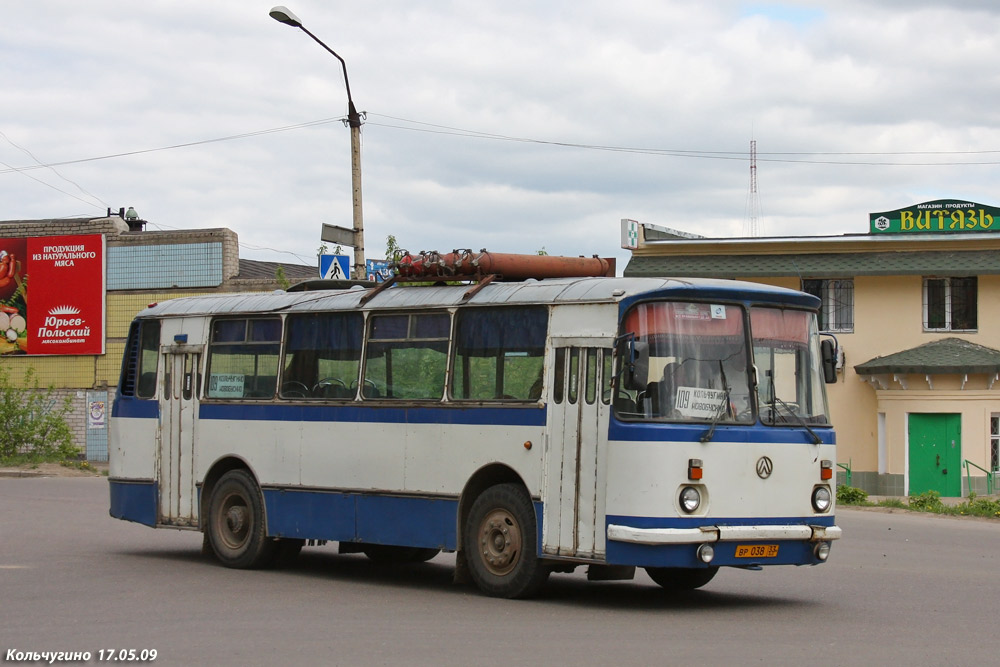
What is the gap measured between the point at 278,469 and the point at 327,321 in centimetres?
A: 167

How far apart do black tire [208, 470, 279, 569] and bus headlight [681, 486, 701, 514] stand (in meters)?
5.51

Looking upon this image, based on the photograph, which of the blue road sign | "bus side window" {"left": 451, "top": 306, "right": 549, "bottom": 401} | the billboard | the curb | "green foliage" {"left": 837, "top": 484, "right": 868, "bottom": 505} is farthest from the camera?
the billboard

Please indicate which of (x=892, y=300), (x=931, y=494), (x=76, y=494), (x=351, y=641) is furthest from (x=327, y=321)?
(x=892, y=300)

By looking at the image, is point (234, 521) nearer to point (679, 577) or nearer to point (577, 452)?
point (679, 577)

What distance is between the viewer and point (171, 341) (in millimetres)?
16562

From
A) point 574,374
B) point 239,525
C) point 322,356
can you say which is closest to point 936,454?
point 239,525

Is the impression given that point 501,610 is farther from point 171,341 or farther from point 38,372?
point 38,372

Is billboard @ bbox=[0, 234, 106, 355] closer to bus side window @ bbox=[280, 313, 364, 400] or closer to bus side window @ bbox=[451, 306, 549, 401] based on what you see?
bus side window @ bbox=[280, 313, 364, 400]

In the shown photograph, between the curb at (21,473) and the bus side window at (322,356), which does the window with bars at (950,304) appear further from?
the bus side window at (322,356)

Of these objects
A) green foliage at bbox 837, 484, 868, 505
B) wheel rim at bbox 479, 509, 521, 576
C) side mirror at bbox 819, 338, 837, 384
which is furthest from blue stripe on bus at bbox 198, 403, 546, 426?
green foliage at bbox 837, 484, 868, 505

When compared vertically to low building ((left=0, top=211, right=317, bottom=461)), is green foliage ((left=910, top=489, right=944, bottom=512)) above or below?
below

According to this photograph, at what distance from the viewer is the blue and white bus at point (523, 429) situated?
11477 millimetres

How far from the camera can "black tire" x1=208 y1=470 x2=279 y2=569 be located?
1519cm

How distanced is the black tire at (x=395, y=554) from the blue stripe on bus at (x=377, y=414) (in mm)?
1840
